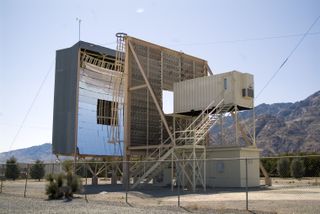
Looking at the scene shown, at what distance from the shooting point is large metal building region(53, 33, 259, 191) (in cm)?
3284

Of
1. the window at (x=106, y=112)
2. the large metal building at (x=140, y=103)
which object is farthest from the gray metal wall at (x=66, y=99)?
the window at (x=106, y=112)

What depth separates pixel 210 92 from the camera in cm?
3378

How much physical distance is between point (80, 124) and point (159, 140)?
7.32 m

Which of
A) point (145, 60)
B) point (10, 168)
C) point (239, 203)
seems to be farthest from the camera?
point (10, 168)

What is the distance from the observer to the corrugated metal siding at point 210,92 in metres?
32.6

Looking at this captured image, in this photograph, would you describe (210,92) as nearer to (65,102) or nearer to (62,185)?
(65,102)

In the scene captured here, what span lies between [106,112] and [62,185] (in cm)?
1844

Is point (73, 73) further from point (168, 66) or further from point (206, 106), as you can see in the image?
point (206, 106)

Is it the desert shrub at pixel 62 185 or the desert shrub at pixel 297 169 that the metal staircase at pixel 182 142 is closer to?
the desert shrub at pixel 62 185

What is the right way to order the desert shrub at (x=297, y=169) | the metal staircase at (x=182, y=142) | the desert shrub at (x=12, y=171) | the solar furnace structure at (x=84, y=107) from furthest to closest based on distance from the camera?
the desert shrub at (x=12, y=171)
the desert shrub at (x=297, y=169)
the solar furnace structure at (x=84, y=107)
the metal staircase at (x=182, y=142)

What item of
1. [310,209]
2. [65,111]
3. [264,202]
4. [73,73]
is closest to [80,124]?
[65,111]

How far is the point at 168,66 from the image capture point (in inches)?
1515

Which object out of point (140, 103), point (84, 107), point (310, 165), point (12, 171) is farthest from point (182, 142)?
point (12, 171)

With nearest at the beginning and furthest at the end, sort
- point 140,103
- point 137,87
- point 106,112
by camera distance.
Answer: point 137,87 < point 140,103 < point 106,112
